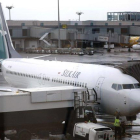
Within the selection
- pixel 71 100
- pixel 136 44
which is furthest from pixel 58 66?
pixel 136 44

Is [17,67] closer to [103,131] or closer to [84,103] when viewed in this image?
[84,103]

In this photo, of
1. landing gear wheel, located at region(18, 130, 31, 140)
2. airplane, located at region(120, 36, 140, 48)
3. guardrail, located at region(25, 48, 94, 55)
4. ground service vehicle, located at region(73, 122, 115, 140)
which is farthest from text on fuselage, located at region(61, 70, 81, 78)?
airplane, located at region(120, 36, 140, 48)

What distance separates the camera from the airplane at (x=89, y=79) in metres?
19.6

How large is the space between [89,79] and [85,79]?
28cm

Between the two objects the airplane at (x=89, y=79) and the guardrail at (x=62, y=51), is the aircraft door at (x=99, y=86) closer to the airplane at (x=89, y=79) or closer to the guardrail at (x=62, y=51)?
the airplane at (x=89, y=79)

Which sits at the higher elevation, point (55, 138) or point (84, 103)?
point (84, 103)

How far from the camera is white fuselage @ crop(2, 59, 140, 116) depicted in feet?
64.2

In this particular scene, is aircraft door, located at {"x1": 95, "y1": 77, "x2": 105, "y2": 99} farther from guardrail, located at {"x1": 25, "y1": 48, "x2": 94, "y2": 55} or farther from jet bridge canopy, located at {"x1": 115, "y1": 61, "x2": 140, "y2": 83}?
guardrail, located at {"x1": 25, "y1": 48, "x2": 94, "y2": 55}

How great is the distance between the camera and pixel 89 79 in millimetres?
21688

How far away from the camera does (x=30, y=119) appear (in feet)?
55.0

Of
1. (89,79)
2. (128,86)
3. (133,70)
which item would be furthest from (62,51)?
(128,86)

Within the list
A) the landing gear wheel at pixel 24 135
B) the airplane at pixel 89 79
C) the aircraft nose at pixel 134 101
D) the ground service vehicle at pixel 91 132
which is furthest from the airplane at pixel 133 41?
the landing gear wheel at pixel 24 135

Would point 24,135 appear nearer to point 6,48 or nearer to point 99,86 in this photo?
point 99,86

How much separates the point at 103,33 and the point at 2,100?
2356 centimetres
